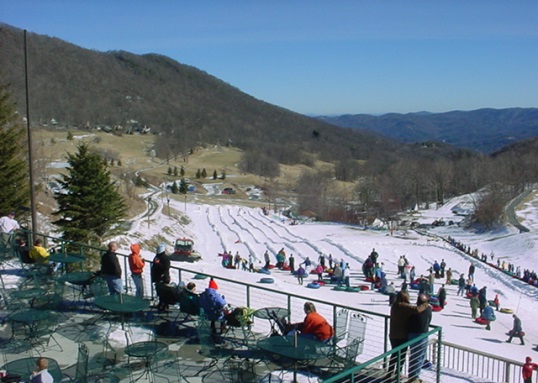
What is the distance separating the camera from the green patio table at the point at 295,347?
7.09m

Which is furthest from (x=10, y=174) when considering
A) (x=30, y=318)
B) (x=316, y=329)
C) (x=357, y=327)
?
(x=357, y=327)

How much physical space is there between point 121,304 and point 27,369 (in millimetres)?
2038

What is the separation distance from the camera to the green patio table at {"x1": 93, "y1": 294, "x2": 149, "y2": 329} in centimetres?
852

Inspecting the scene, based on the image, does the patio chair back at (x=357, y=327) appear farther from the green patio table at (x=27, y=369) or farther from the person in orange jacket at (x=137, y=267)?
the person in orange jacket at (x=137, y=267)

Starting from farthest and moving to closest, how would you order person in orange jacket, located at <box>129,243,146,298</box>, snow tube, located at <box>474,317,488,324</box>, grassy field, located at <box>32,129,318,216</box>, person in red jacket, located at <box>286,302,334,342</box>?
grassy field, located at <box>32,129,318,216</box> < snow tube, located at <box>474,317,488,324</box> < person in orange jacket, located at <box>129,243,146,298</box> < person in red jacket, located at <box>286,302,334,342</box>

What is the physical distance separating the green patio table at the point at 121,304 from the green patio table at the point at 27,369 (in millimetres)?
1705

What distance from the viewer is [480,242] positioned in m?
56.1

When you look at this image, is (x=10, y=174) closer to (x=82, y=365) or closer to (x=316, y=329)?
(x=82, y=365)

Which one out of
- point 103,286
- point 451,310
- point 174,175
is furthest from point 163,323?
point 174,175

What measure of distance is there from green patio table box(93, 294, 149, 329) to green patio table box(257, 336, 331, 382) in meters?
2.30

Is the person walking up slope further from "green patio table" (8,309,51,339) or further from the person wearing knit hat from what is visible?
"green patio table" (8,309,51,339)

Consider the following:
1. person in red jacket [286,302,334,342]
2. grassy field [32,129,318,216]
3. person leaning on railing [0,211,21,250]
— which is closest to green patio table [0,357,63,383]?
person in red jacket [286,302,334,342]

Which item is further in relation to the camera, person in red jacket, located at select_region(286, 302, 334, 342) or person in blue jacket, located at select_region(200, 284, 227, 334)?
person in blue jacket, located at select_region(200, 284, 227, 334)

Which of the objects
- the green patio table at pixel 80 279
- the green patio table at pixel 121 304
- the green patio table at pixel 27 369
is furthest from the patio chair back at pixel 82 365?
the green patio table at pixel 80 279
